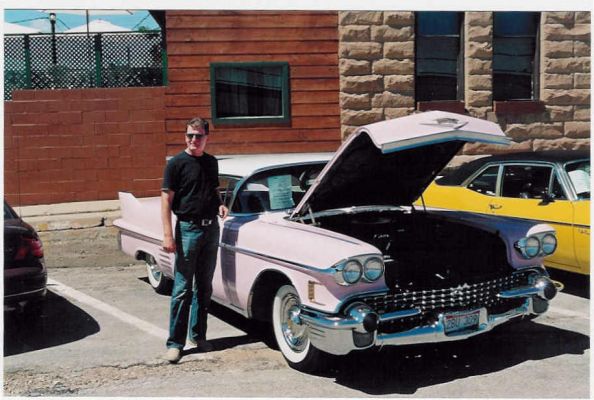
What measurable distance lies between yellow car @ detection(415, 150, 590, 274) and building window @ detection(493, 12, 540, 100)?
11.5ft

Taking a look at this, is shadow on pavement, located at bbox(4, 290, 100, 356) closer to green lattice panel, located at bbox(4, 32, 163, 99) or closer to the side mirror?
the side mirror

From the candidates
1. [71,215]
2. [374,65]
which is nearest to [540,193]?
[374,65]

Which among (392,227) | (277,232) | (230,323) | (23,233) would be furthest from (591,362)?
(23,233)

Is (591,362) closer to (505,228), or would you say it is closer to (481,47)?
(505,228)

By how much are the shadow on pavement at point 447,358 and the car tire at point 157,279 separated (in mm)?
2514

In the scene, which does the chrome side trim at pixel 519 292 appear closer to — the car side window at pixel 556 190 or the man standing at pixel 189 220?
the car side window at pixel 556 190

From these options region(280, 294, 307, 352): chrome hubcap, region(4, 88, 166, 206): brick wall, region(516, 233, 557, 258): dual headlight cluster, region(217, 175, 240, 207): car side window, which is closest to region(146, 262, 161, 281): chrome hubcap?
region(217, 175, 240, 207): car side window

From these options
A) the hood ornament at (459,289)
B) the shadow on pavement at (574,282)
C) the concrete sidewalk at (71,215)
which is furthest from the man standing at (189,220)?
the concrete sidewalk at (71,215)

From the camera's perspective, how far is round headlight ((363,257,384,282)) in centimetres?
445

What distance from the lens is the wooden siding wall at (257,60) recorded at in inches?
395

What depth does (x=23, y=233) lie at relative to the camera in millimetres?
5434

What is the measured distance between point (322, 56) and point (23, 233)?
5.87m

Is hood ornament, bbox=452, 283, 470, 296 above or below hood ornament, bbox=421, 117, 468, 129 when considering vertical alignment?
below

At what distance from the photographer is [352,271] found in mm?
4410
